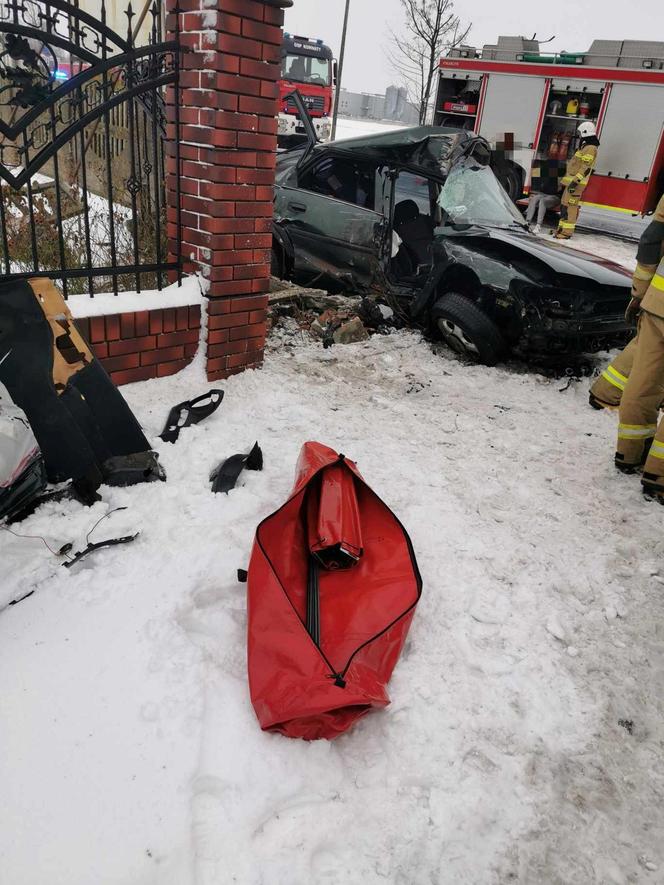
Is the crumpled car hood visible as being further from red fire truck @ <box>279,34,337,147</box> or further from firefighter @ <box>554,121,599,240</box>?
red fire truck @ <box>279,34,337,147</box>

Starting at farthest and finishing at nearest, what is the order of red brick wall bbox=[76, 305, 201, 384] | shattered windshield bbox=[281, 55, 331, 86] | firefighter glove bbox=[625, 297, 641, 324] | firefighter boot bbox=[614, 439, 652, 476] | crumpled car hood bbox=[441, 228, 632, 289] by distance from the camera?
1. shattered windshield bbox=[281, 55, 331, 86]
2. crumpled car hood bbox=[441, 228, 632, 289]
3. firefighter glove bbox=[625, 297, 641, 324]
4. firefighter boot bbox=[614, 439, 652, 476]
5. red brick wall bbox=[76, 305, 201, 384]

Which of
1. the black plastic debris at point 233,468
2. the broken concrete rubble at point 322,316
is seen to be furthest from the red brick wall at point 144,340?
the broken concrete rubble at point 322,316

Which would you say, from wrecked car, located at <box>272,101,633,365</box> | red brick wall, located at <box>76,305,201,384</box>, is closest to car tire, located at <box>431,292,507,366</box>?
wrecked car, located at <box>272,101,633,365</box>

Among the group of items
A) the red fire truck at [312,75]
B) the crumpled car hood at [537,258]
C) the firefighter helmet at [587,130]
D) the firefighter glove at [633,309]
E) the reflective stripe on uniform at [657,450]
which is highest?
the red fire truck at [312,75]

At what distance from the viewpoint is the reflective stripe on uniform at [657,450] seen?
3215 mm

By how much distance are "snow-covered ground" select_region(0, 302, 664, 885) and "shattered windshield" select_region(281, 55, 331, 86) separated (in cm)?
1753

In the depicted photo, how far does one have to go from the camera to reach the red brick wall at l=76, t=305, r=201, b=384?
326cm

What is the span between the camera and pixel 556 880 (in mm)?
1558

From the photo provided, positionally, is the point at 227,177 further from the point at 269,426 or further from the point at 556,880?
the point at 556,880

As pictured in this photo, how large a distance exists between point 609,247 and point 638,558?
9912 mm

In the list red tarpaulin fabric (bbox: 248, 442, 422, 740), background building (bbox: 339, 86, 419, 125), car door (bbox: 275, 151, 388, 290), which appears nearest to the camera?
red tarpaulin fabric (bbox: 248, 442, 422, 740)

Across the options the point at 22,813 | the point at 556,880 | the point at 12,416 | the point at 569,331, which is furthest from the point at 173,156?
the point at 556,880

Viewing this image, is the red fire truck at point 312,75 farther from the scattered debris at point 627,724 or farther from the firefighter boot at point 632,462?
the scattered debris at point 627,724

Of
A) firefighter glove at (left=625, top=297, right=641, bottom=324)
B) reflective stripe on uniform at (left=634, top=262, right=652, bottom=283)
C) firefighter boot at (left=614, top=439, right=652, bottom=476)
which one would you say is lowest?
firefighter boot at (left=614, top=439, right=652, bottom=476)
